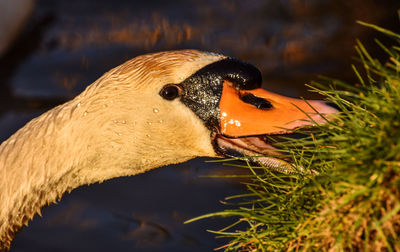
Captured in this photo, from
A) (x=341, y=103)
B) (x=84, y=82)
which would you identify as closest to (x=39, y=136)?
(x=341, y=103)

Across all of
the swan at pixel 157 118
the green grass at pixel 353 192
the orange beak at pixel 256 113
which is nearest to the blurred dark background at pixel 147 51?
the swan at pixel 157 118

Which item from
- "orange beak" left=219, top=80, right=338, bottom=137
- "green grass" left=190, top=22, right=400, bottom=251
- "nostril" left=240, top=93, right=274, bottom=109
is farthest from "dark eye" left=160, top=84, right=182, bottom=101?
"green grass" left=190, top=22, right=400, bottom=251

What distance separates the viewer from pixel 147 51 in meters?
9.25

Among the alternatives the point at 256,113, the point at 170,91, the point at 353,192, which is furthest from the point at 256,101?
the point at 353,192

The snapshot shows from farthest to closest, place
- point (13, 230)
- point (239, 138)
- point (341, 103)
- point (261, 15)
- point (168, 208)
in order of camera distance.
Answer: point (261, 15), point (168, 208), point (13, 230), point (239, 138), point (341, 103)

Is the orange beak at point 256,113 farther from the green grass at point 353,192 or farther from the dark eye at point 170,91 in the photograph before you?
the green grass at point 353,192

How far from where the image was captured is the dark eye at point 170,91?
434 centimetres

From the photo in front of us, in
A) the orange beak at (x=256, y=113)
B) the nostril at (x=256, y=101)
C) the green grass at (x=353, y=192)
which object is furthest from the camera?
the nostril at (x=256, y=101)

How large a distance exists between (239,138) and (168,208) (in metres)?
2.47

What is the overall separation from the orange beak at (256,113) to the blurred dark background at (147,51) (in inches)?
79.0

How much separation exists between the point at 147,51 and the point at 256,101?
16.7 feet

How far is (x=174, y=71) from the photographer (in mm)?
4359

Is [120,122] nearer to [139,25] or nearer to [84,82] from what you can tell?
[84,82]

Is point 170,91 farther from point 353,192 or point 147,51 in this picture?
point 147,51
